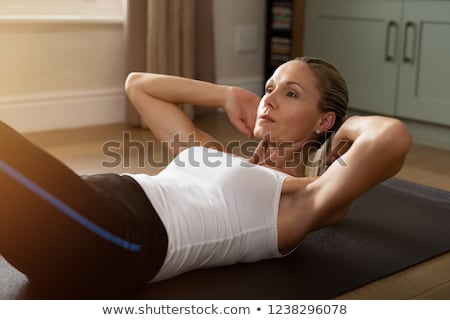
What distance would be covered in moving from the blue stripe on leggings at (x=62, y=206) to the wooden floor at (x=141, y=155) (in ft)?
2.35

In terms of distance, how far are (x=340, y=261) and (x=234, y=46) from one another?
264cm

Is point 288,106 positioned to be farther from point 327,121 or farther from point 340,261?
point 340,261

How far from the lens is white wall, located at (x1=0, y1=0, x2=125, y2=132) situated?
3.54m

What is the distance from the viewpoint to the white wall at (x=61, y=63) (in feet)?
11.6

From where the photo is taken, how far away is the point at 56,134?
3.60 meters

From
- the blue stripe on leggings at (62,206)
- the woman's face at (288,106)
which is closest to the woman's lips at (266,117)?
the woman's face at (288,106)

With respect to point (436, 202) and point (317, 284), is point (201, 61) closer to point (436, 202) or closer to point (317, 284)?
point (436, 202)

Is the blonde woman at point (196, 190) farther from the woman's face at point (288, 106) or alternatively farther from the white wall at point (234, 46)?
the white wall at point (234, 46)

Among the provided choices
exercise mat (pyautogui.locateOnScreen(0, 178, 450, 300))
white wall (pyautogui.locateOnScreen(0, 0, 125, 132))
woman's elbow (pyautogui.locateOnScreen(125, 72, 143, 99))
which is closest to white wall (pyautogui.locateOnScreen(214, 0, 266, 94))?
white wall (pyautogui.locateOnScreen(0, 0, 125, 132))

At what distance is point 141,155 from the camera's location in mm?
3225

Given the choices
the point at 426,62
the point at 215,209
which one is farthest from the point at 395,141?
the point at 426,62
